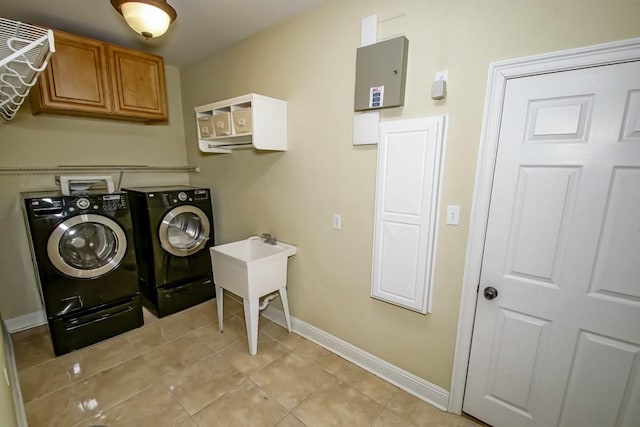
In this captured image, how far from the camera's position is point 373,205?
1874mm

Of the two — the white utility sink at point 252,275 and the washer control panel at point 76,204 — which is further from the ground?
the washer control panel at point 76,204

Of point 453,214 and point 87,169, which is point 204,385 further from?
point 87,169

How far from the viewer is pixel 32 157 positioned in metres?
2.48

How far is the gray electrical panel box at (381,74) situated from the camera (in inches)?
62.2

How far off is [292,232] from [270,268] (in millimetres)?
379

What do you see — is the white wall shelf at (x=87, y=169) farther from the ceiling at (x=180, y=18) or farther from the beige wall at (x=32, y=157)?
the ceiling at (x=180, y=18)

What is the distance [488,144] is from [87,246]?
302 cm

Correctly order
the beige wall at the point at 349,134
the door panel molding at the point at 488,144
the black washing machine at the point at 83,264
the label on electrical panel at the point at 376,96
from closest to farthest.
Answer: the door panel molding at the point at 488,144 < the beige wall at the point at 349,134 < the label on electrical panel at the point at 376,96 < the black washing machine at the point at 83,264

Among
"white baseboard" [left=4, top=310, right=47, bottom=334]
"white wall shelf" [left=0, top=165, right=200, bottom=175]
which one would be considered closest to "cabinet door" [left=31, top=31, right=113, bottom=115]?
"white wall shelf" [left=0, top=165, right=200, bottom=175]

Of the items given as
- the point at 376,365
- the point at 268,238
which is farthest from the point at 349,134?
the point at 376,365

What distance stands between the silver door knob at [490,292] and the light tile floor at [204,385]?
813 mm

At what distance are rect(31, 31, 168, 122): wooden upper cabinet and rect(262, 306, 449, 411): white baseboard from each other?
2.36m

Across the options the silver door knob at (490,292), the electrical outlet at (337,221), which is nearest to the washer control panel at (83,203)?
the electrical outlet at (337,221)

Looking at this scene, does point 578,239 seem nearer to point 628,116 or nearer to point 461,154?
point 628,116
